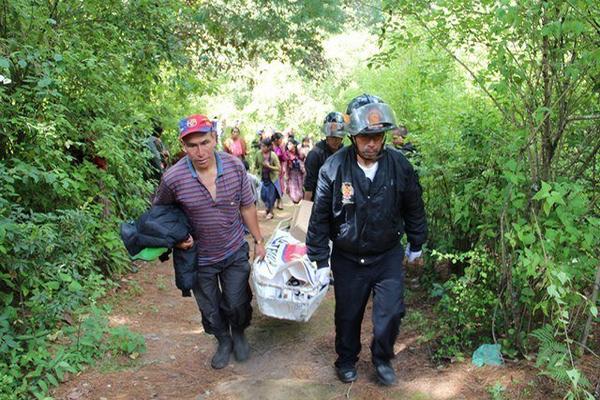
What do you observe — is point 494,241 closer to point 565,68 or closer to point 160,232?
point 565,68

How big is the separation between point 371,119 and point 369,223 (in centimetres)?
70

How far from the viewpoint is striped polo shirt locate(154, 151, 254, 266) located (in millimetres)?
3904

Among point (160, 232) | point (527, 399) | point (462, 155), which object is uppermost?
point (462, 155)

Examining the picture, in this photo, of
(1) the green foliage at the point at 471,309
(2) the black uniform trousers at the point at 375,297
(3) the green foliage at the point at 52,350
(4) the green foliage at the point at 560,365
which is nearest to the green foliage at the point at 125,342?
(3) the green foliage at the point at 52,350

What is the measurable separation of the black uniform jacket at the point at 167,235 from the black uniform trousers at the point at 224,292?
16cm

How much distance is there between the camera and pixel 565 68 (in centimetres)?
305

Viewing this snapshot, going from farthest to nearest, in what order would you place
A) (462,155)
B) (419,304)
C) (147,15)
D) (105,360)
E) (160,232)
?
1. (147,15)
2. (419,304)
3. (462,155)
4. (105,360)
5. (160,232)

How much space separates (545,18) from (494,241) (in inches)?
65.5

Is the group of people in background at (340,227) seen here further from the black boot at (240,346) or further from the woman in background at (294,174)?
the woman in background at (294,174)

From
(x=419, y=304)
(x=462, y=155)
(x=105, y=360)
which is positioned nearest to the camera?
(x=105, y=360)

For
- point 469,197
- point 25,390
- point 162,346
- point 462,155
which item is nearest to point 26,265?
point 25,390

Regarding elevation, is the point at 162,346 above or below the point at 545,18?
below

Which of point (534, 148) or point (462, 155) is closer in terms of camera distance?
point (534, 148)

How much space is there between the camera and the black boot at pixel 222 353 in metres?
4.35
